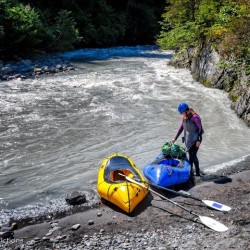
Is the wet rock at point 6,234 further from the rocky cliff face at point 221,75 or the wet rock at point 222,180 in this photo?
the rocky cliff face at point 221,75

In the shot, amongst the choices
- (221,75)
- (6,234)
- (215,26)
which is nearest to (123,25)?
(215,26)

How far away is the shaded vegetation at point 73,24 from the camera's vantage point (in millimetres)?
19734

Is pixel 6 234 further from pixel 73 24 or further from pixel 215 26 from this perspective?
pixel 73 24

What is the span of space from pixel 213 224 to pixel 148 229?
1.00 metres

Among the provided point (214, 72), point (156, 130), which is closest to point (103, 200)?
point (156, 130)

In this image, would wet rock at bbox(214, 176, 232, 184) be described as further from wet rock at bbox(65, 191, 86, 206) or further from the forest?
the forest

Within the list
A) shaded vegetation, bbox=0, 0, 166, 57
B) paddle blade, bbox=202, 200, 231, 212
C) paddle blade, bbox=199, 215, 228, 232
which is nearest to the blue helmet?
paddle blade, bbox=202, 200, 231, 212

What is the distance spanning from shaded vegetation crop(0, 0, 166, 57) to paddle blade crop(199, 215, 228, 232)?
16.5m

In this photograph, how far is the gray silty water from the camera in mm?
7090

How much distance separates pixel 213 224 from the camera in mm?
5266

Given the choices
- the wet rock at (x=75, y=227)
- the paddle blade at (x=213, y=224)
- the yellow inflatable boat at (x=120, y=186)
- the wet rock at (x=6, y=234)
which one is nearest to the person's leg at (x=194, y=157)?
the yellow inflatable boat at (x=120, y=186)

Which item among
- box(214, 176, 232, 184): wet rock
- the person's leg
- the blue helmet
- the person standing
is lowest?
box(214, 176, 232, 184): wet rock

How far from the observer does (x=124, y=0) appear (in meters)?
33.6

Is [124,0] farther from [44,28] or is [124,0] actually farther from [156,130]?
[156,130]
